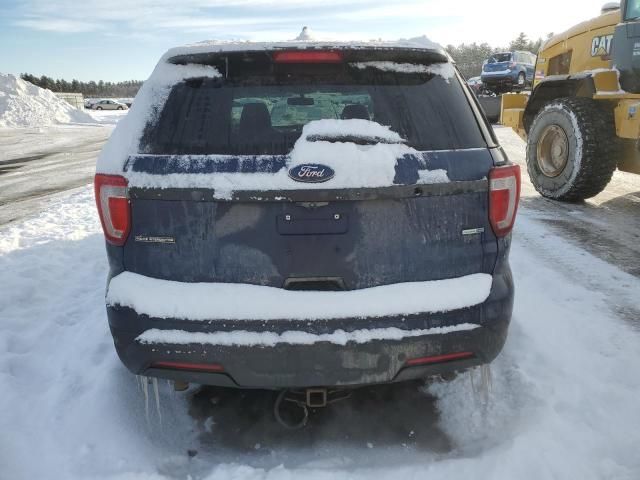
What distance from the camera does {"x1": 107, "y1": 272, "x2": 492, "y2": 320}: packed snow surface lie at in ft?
6.91

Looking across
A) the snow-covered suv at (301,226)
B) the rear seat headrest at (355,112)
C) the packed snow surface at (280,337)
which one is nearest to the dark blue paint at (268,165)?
the snow-covered suv at (301,226)

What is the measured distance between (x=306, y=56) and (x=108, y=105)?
5606cm

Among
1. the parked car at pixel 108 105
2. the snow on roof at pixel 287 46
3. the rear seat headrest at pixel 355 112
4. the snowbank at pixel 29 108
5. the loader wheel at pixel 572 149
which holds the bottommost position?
the parked car at pixel 108 105

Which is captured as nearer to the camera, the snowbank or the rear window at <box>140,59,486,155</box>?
the rear window at <box>140,59,486,155</box>

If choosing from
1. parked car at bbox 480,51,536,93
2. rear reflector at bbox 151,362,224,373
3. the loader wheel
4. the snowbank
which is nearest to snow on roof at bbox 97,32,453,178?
rear reflector at bbox 151,362,224,373

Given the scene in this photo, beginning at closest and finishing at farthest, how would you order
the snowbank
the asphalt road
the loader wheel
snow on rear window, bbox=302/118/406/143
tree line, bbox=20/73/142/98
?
snow on rear window, bbox=302/118/406/143
the loader wheel
the asphalt road
the snowbank
tree line, bbox=20/73/142/98

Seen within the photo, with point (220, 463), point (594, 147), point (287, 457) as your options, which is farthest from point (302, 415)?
point (594, 147)

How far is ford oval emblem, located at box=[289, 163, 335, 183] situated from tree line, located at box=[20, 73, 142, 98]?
74378 mm

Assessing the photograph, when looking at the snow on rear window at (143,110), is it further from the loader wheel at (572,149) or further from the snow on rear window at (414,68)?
the loader wheel at (572,149)

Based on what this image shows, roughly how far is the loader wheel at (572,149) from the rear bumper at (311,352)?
505cm

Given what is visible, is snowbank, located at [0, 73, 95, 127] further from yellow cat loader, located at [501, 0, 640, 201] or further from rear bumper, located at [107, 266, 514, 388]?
rear bumper, located at [107, 266, 514, 388]

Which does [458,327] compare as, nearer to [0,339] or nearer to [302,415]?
[302,415]

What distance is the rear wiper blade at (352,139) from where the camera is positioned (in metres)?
2.13

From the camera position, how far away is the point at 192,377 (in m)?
2.21
